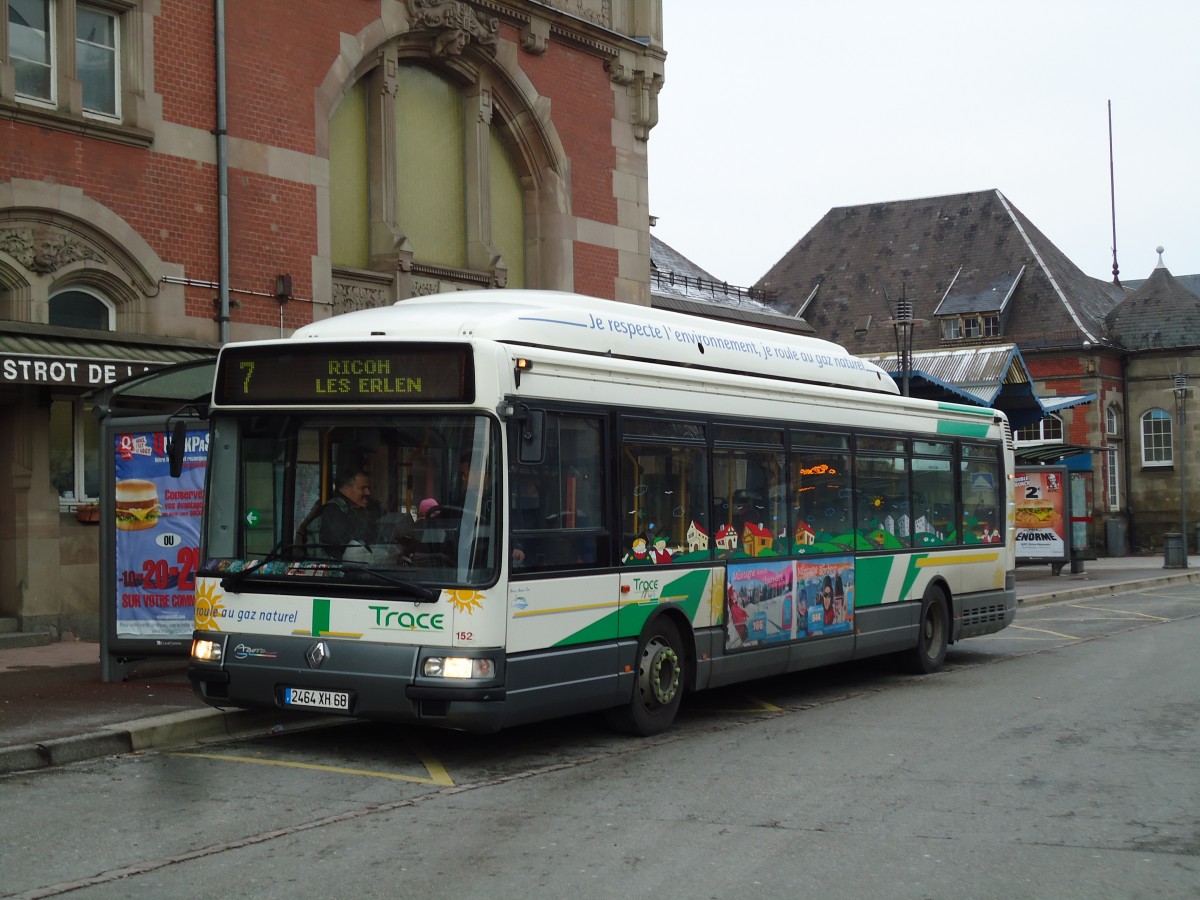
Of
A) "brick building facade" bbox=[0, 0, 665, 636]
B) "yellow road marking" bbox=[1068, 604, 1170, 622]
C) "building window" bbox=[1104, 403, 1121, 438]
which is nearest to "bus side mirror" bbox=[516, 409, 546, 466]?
"brick building facade" bbox=[0, 0, 665, 636]

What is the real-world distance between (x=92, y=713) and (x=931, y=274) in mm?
56396

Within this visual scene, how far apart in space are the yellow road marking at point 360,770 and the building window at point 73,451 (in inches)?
291

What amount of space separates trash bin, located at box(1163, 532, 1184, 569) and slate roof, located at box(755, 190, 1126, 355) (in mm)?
17344

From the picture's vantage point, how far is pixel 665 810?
322 inches

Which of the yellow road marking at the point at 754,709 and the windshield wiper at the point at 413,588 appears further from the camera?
the yellow road marking at the point at 754,709

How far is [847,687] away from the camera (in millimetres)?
14430

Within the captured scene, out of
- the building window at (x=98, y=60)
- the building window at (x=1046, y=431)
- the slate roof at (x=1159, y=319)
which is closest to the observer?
the building window at (x=98, y=60)

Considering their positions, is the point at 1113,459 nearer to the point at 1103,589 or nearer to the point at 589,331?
the point at 1103,589

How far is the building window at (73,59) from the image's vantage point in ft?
52.9

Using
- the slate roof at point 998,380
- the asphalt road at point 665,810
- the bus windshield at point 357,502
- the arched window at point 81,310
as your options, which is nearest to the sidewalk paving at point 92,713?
the asphalt road at point 665,810

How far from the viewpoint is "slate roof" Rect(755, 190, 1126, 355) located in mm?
58906

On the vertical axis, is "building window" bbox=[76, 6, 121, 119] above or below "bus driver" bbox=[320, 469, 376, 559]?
above

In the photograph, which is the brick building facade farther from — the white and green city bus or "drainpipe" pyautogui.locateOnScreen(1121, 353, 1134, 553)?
"drainpipe" pyautogui.locateOnScreen(1121, 353, 1134, 553)

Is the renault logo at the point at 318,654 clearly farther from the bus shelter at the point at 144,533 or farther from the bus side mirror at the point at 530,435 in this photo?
the bus shelter at the point at 144,533
